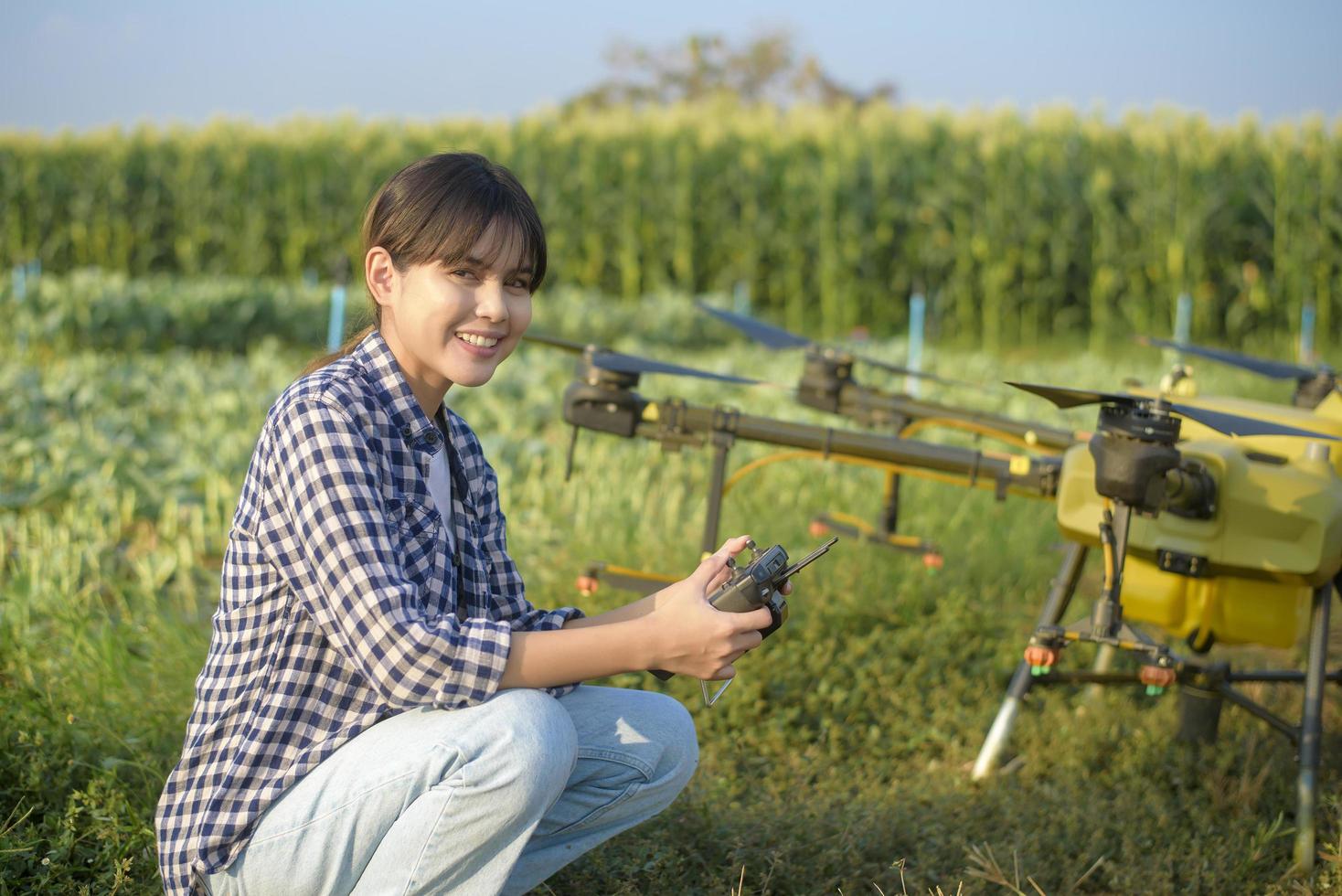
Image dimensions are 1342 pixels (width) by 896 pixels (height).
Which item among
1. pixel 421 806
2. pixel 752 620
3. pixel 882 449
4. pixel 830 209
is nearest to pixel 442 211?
pixel 752 620

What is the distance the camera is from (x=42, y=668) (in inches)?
133

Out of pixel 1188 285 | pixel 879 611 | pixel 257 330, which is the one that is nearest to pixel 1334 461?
pixel 879 611

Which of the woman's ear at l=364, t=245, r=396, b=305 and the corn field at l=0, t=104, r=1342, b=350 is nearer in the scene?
the woman's ear at l=364, t=245, r=396, b=305

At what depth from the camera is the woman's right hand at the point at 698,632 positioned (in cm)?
192

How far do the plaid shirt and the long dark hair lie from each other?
0.61ft

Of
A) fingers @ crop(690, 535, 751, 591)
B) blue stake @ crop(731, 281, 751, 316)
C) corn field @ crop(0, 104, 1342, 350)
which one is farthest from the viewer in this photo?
corn field @ crop(0, 104, 1342, 350)

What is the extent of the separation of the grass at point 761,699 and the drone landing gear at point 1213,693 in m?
0.07

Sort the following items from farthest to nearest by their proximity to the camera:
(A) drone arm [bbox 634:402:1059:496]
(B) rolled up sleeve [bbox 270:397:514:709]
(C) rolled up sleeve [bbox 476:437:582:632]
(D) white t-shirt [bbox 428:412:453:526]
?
1. (A) drone arm [bbox 634:402:1059:496]
2. (C) rolled up sleeve [bbox 476:437:582:632]
3. (D) white t-shirt [bbox 428:412:453:526]
4. (B) rolled up sleeve [bbox 270:397:514:709]

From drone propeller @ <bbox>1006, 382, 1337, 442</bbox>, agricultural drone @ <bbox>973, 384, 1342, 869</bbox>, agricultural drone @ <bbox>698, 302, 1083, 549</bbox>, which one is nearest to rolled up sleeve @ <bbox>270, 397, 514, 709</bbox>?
drone propeller @ <bbox>1006, 382, 1337, 442</bbox>

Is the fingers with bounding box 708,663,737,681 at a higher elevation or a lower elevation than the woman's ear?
lower

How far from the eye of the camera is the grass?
2.73 metres

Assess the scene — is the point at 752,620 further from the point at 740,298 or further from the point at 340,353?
the point at 740,298

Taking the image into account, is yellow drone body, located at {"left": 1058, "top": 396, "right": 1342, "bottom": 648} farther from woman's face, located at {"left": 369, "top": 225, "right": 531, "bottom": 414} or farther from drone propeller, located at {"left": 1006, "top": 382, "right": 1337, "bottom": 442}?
woman's face, located at {"left": 369, "top": 225, "right": 531, "bottom": 414}

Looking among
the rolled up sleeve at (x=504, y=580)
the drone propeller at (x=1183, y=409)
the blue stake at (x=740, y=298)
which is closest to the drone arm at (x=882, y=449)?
the drone propeller at (x=1183, y=409)
